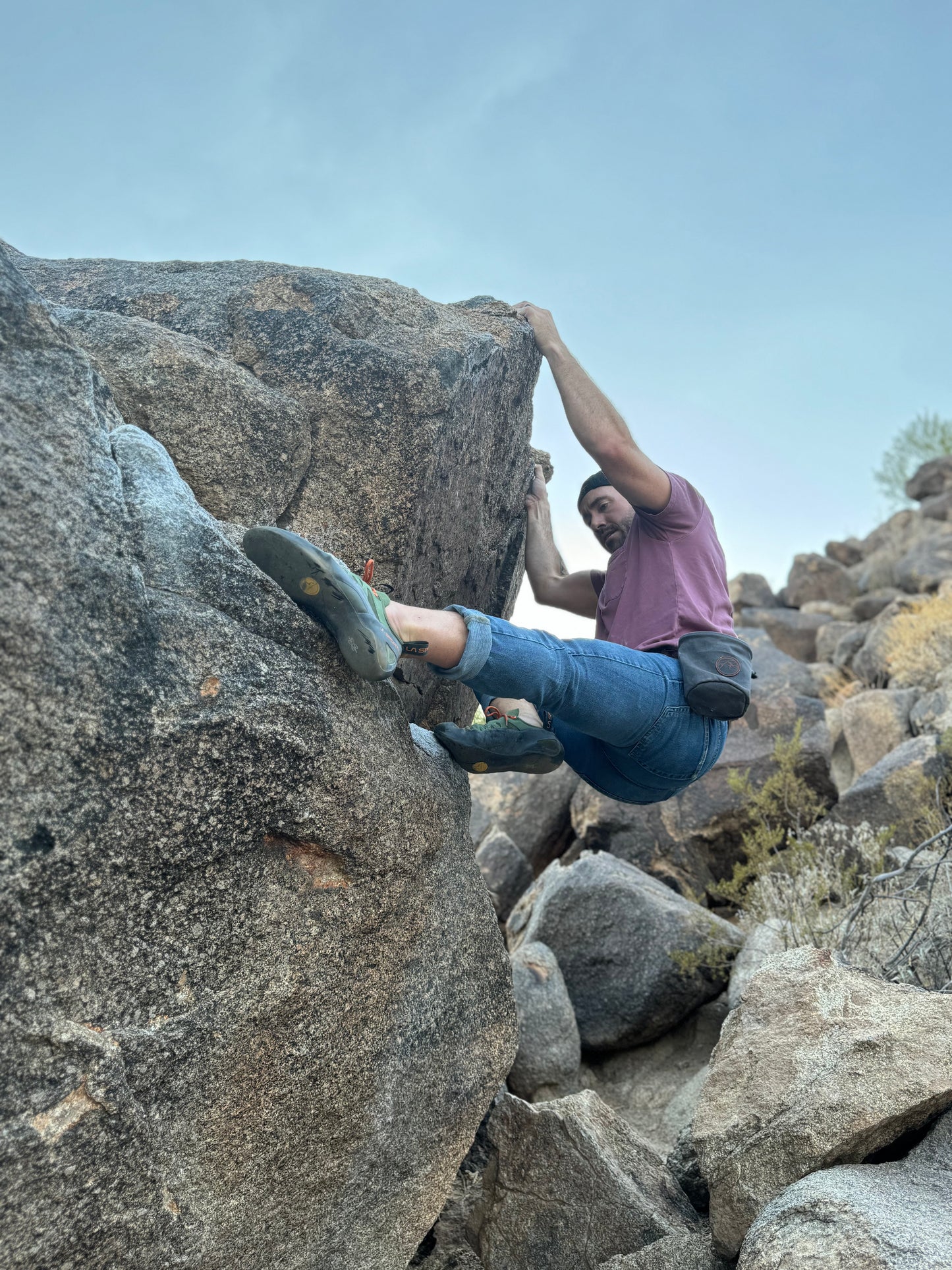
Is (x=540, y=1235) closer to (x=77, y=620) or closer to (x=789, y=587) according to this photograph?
(x=77, y=620)

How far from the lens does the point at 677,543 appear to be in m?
4.00

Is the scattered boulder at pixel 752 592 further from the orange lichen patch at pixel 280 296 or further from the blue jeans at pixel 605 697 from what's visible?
the orange lichen patch at pixel 280 296

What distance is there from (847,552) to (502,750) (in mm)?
21945

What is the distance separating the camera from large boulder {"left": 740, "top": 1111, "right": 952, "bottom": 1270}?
224cm

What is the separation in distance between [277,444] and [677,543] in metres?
1.69

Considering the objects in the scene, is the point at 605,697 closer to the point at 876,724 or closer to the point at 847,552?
the point at 876,724

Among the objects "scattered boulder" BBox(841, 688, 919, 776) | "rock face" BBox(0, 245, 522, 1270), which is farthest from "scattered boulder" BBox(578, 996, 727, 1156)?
"scattered boulder" BBox(841, 688, 919, 776)

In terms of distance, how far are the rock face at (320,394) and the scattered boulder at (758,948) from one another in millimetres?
2460

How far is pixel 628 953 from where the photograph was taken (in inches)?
231

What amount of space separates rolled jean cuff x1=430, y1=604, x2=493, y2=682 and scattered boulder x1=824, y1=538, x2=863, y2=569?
21693 mm

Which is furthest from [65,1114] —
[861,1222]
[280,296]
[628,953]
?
[628,953]

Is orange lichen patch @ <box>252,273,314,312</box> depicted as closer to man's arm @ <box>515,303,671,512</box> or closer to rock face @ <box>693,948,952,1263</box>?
man's arm @ <box>515,303,671,512</box>

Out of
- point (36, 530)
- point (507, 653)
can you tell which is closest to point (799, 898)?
point (507, 653)

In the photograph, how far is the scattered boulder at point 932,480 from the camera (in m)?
23.0
